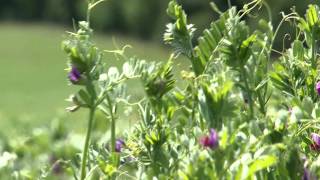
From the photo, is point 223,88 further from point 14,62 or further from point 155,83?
point 14,62

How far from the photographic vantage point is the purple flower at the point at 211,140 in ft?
1.95

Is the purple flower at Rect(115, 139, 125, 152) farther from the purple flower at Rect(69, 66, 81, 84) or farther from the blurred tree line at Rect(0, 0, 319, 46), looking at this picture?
the blurred tree line at Rect(0, 0, 319, 46)

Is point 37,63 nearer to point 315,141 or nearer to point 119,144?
point 119,144

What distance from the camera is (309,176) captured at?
65 centimetres

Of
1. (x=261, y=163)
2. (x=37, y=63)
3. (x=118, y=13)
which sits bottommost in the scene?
(x=261, y=163)

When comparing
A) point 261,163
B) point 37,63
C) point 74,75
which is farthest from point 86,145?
point 37,63

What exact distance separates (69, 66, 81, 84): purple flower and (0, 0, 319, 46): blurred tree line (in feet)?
40.9

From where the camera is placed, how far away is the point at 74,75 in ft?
2.32

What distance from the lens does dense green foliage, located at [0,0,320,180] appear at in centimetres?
62

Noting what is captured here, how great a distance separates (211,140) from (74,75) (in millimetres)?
164

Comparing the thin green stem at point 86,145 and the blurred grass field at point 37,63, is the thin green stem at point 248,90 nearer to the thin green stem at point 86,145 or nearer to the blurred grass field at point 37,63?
the thin green stem at point 86,145

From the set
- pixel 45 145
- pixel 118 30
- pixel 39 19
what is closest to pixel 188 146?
pixel 45 145

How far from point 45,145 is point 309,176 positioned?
1.11m

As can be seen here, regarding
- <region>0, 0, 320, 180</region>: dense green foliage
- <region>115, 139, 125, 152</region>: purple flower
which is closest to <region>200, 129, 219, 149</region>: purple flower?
<region>0, 0, 320, 180</region>: dense green foliage
